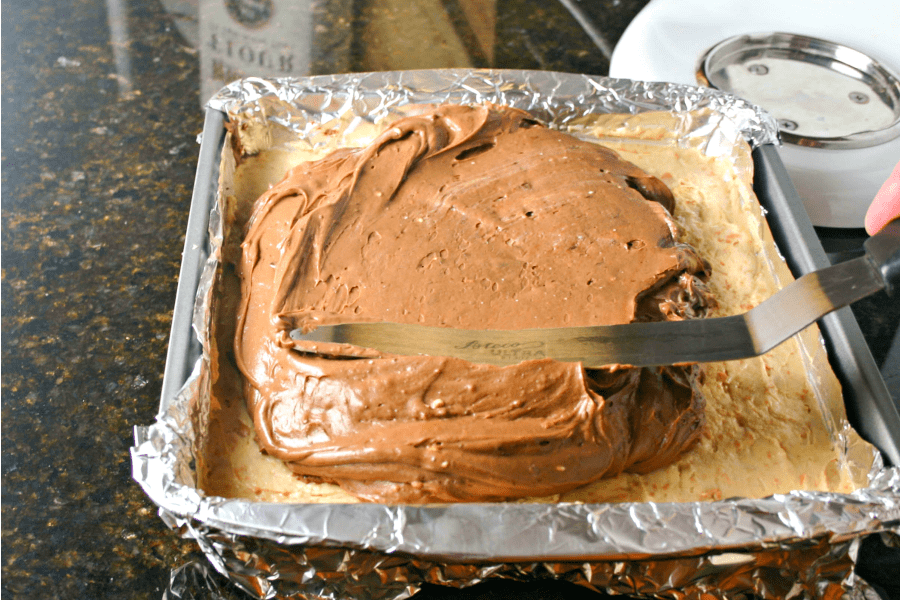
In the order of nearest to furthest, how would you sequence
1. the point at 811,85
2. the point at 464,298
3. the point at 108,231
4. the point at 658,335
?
1. the point at 658,335
2. the point at 464,298
3. the point at 108,231
4. the point at 811,85

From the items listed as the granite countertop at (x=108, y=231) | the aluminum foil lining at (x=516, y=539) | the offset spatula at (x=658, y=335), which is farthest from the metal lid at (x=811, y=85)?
the aluminum foil lining at (x=516, y=539)

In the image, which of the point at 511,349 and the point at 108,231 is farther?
the point at 108,231

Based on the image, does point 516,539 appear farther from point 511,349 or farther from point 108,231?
point 108,231

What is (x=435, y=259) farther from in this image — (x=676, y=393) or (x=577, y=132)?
(x=577, y=132)

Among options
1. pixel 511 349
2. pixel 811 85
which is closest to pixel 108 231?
pixel 511 349

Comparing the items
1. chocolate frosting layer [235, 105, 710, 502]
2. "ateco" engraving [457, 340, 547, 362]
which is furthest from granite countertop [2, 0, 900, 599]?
"ateco" engraving [457, 340, 547, 362]

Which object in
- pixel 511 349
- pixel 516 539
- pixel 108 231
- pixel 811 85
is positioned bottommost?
pixel 108 231

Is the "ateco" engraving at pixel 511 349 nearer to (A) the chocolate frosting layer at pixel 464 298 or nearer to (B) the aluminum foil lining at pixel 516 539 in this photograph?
(A) the chocolate frosting layer at pixel 464 298

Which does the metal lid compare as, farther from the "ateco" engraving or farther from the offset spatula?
the "ateco" engraving
